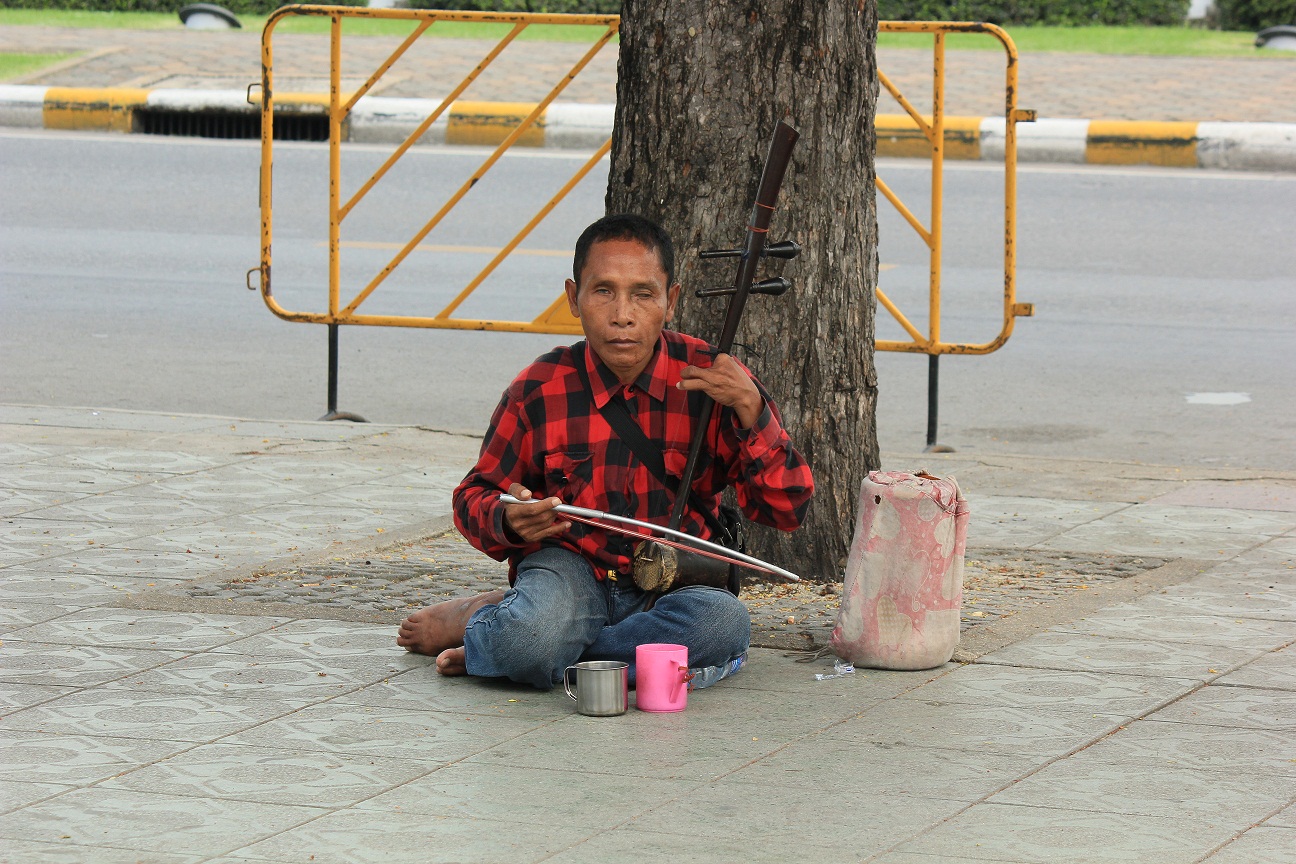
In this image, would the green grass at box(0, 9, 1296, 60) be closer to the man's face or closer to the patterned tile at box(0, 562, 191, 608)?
the patterned tile at box(0, 562, 191, 608)

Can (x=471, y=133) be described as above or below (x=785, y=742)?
above

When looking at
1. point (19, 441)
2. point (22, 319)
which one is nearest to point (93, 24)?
point (22, 319)

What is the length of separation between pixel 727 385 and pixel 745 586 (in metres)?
1.30

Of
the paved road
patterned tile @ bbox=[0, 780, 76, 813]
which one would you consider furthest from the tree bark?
the paved road

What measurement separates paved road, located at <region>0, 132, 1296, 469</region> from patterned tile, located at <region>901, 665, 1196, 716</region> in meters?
3.51

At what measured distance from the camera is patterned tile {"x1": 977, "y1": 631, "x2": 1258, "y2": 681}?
4422 mm

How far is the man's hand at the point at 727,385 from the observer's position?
4.15 m

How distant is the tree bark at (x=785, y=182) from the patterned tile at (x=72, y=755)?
2080mm

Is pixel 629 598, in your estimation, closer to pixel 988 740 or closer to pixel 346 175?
pixel 988 740

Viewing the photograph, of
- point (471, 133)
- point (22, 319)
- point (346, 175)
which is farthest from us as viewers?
point (471, 133)

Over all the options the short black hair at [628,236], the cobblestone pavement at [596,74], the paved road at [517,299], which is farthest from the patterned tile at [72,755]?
the cobblestone pavement at [596,74]

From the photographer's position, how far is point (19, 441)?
23.8 ft

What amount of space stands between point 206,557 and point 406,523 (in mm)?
763

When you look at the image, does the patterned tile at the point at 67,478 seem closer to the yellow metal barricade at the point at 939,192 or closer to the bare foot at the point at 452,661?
the bare foot at the point at 452,661
